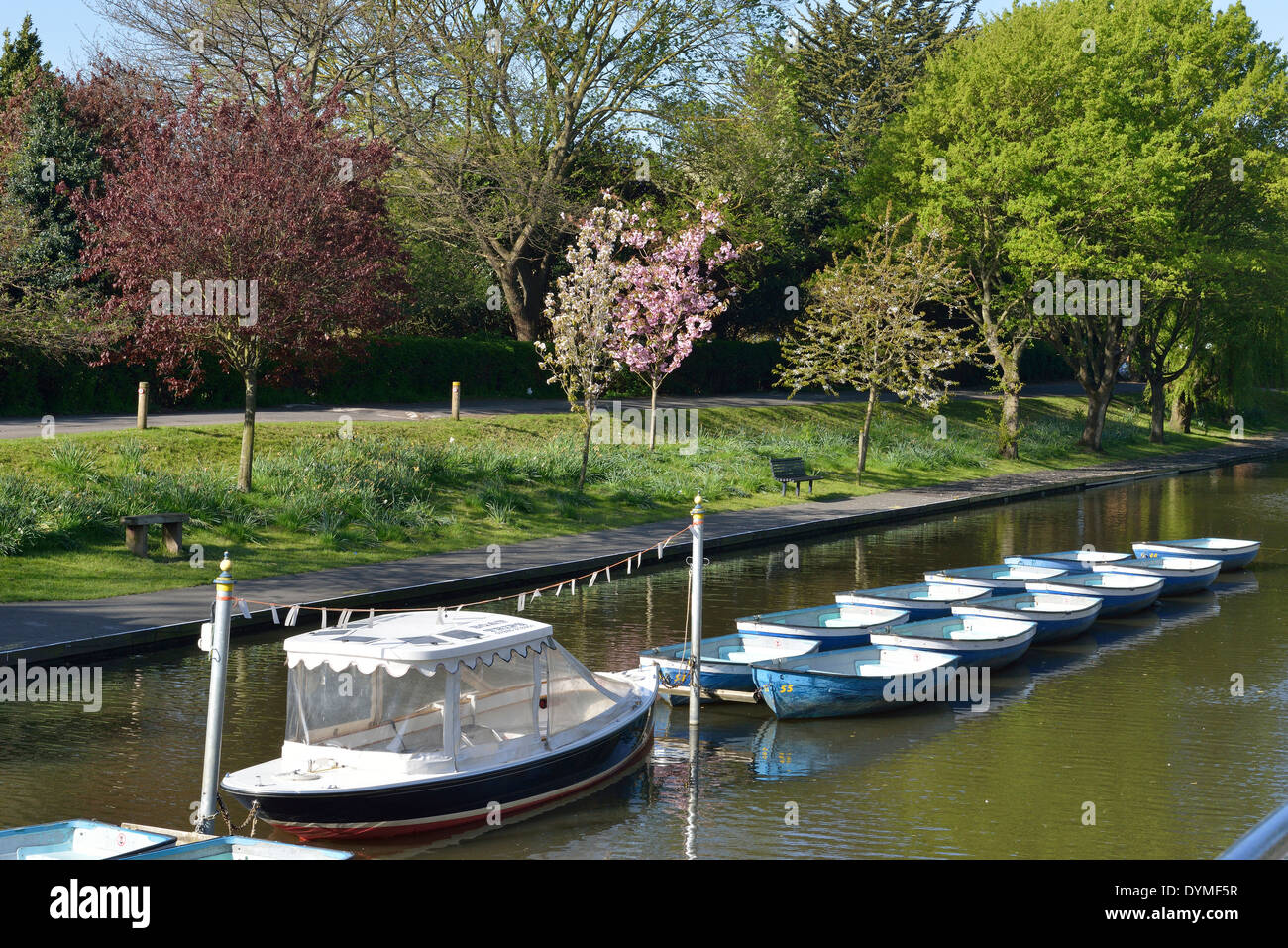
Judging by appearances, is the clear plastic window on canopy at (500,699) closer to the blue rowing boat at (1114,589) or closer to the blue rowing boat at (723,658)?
the blue rowing boat at (723,658)

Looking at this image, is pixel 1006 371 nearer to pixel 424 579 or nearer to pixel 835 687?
pixel 424 579

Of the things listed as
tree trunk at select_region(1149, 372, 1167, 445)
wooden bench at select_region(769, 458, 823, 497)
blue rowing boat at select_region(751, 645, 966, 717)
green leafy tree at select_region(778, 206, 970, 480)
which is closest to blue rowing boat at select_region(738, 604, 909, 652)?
blue rowing boat at select_region(751, 645, 966, 717)

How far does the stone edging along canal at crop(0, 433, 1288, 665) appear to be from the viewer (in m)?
17.3

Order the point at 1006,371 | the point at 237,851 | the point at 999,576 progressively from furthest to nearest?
the point at 1006,371
the point at 999,576
the point at 237,851

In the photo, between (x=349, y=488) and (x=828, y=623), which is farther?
(x=349, y=488)

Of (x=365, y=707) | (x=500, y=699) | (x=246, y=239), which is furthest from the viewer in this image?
(x=246, y=239)

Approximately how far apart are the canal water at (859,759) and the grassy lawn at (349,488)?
4.18 m

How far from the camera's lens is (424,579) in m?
21.8

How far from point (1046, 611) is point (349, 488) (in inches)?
545

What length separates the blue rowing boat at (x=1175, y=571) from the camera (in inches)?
949

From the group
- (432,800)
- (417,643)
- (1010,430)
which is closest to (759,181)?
(1010,430)

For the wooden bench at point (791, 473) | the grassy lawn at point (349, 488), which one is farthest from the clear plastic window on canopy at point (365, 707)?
the wooden bench at point (791, 473)

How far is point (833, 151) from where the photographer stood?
2692 inches

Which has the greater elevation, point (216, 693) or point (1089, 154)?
point (1089, 154)
